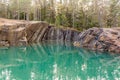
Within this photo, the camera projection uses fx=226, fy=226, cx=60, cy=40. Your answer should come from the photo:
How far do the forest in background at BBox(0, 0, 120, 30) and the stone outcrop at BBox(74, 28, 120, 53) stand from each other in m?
13.3

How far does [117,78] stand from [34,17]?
3889 cm

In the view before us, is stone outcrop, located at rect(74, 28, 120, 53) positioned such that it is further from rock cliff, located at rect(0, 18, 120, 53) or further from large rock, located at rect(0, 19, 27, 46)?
large rock, located at rect(0, 19, 27, 46)

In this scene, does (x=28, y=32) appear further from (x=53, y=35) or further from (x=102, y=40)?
(x=102, y=40)

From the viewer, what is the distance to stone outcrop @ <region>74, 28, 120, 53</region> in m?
28.0

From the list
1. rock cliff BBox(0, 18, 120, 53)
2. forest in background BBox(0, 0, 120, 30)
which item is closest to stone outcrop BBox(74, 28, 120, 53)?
rock cliff BBox(0, 18, 120, 53)

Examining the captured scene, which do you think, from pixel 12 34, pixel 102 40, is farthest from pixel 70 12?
pixel 102 40

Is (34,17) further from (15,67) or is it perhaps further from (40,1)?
(15,67)

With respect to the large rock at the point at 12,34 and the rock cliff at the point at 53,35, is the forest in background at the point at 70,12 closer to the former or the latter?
the rock cliff at the point at 53,35

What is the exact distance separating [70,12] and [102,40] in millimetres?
21141

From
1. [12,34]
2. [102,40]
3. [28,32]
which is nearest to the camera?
[102,40]

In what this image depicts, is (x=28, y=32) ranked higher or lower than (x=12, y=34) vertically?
lower

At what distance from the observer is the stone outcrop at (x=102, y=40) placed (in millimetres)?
28047

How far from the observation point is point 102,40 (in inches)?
1162

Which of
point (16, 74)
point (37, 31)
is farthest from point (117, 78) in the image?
point (37, 31)
